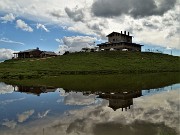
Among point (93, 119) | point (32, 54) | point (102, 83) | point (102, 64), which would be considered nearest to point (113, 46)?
point (102, 64)

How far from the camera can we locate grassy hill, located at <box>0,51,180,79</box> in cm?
9569

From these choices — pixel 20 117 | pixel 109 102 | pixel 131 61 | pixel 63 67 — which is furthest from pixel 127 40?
pixel 20 117

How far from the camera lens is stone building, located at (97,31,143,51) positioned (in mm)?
137250

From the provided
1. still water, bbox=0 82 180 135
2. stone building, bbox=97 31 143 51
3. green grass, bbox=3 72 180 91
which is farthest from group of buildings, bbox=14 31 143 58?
still water, bbox=0 82 180 135

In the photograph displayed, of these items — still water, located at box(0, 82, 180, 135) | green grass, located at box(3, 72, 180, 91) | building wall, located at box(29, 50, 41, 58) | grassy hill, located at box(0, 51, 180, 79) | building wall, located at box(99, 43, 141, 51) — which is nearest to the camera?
still water, located at box(0, 82, 180, 135)

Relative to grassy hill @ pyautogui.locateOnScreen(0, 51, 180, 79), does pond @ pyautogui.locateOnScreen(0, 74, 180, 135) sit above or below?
below

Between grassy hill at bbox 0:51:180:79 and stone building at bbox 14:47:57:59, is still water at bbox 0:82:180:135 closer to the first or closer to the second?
grassy hill at bbox 0:51:180:79

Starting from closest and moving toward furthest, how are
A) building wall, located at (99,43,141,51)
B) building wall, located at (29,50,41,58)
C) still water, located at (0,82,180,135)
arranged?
1. still water, located at (0,82,180,135)
2. building wall, located at (99,43,141,51)
3. building wall, located at (29,50,41,58)

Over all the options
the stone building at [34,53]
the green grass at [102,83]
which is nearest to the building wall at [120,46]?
the stone building at [34,53]

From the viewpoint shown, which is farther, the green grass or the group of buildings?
the group of buildings

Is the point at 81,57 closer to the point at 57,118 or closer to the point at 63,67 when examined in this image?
the point at 63,67

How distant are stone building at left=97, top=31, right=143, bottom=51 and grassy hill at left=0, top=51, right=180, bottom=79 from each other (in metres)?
8.44

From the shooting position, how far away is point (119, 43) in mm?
136875

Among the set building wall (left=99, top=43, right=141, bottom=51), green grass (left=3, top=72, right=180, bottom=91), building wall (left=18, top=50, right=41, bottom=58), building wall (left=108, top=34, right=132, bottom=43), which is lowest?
green grass (left=3, top=72, right=180, bottom=91)
